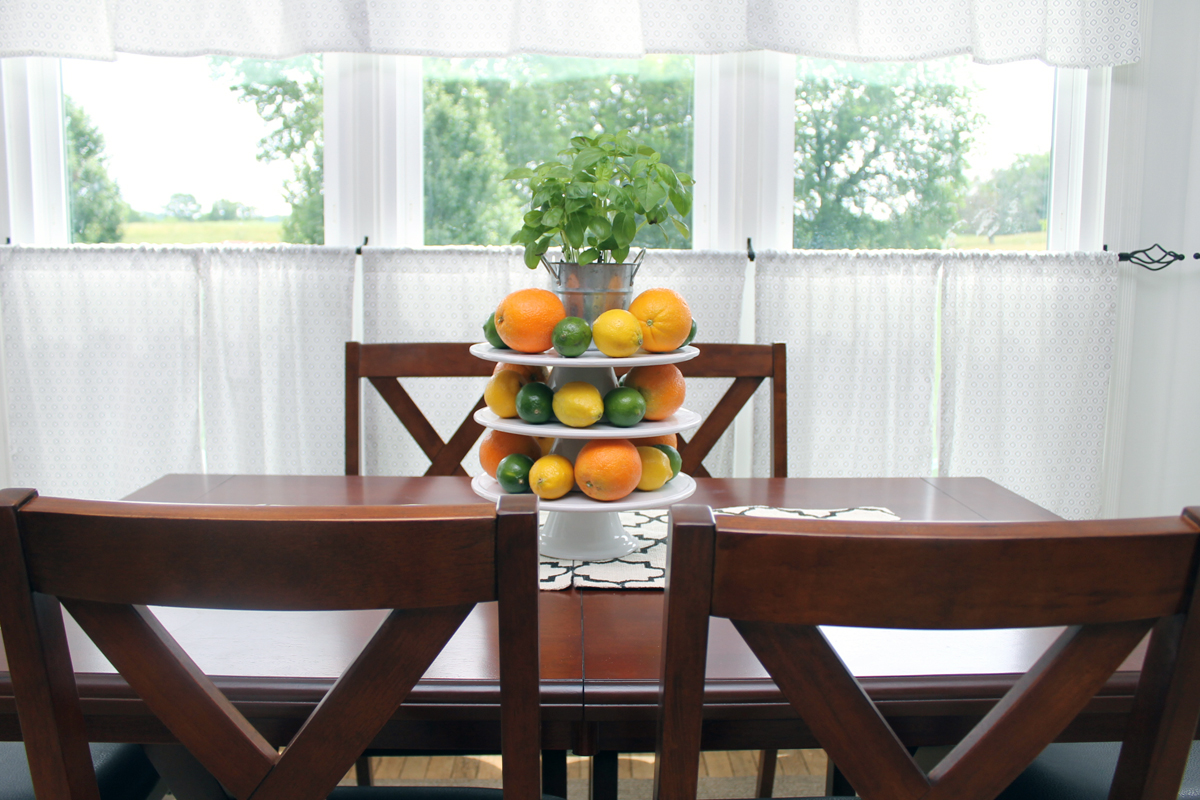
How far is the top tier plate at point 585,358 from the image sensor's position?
1043 millimetres

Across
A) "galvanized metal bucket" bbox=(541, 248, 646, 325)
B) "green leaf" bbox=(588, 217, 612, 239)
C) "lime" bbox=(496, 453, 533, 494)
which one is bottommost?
"lime" bbox=(496, 453, 533, 494)

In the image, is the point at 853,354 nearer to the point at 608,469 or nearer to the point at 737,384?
the point at 737,384

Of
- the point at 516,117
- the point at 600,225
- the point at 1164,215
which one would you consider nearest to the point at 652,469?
the point at 600,225

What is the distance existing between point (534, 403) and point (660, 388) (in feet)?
0.50

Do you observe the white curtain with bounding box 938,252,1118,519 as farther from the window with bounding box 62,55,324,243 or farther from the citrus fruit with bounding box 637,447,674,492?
the window with bounding box 62,55,324,243

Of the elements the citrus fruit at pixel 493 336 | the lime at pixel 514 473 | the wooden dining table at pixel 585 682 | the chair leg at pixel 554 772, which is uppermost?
the citrus fruit at pixel 493 336

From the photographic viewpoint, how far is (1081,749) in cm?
111

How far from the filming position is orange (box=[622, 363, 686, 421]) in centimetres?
111

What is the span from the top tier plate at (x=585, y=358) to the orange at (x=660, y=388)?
2cm

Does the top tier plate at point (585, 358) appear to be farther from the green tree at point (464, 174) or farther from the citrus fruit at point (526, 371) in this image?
the green tree at point (464, 174)

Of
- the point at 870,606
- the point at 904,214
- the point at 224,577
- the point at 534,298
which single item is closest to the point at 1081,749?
the point at 870,606

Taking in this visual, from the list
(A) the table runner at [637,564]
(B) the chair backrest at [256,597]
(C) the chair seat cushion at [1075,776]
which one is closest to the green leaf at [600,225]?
(A) the table runner at [637,564]

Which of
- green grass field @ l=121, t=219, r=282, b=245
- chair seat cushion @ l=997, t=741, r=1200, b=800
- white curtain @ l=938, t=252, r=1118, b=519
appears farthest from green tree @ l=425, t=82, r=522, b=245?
chair seat cushion @ l=997, t=741, r=1200, b=800

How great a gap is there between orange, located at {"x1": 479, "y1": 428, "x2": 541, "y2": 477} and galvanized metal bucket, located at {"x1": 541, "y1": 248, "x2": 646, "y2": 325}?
171 millimetres
